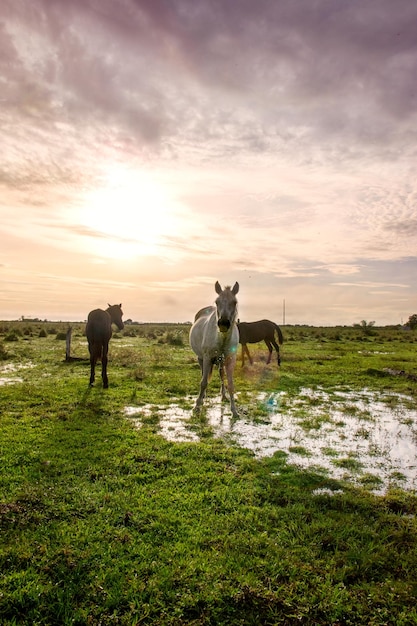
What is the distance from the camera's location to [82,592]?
3.40 m

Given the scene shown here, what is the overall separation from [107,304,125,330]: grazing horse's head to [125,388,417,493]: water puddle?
5.95 metres

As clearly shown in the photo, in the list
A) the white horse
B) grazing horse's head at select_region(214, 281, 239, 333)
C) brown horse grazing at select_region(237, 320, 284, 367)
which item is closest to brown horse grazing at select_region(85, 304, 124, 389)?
the white horse

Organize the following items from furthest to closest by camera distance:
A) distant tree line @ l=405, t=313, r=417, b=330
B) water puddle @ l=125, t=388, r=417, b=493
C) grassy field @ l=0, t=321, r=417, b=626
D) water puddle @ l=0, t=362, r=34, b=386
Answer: distant tree line @ l=405, t=313, r=417, b=330
water puddle @ l=0, t=362, r=34, b=386
water puddle @ l=125, t=388, r=417, b=493
grassy field @ l=0, t=321, r=417, b=626

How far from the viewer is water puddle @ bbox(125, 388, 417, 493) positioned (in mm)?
6531

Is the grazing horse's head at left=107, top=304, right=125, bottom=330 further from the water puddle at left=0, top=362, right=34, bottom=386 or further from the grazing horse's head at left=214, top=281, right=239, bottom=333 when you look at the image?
the grazing horse's head at left=214, top=281, right=239, bottom=333

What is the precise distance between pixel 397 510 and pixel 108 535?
3775mm

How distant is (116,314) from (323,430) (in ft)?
33.6

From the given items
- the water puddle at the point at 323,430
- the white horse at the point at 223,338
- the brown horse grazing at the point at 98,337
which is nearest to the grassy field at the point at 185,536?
the water puddle at the point at 323,430

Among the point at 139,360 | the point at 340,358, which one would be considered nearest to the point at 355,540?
the point at 139,360

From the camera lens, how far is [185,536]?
429cm

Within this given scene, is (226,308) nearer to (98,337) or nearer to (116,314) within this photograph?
(98,337)

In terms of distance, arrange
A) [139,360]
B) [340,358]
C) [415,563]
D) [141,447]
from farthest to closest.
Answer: [340,358] → [139,360] → [141,447] → [415,563]

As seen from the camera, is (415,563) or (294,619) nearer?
(294,619)

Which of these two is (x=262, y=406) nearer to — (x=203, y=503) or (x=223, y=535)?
(x=203, y=503)
